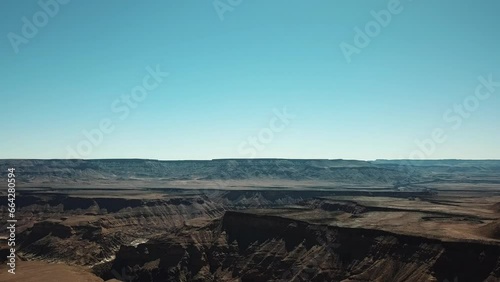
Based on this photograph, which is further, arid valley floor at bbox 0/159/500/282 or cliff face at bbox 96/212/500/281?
arid valley floor at bbox 0/159/500/282

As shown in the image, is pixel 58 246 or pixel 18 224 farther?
pixel 18 224

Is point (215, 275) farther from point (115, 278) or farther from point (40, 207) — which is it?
point (40, 207)

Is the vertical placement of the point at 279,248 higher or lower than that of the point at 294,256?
higher

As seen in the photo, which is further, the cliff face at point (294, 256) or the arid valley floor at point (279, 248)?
the arid valley floor at point (279, 248)

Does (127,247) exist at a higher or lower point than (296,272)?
higher

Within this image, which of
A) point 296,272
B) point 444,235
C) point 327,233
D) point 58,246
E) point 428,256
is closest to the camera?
point 428,256

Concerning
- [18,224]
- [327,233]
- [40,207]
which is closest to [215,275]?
[327,233]

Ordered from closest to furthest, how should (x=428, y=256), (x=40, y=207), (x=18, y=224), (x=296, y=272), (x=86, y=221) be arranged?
(x=428, y=256), (x=296, y=272), (x=86, y=221), (x=18, y=224), (x=40, y=207)

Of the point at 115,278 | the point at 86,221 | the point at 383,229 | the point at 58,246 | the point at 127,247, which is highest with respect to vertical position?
the point at 86,221
